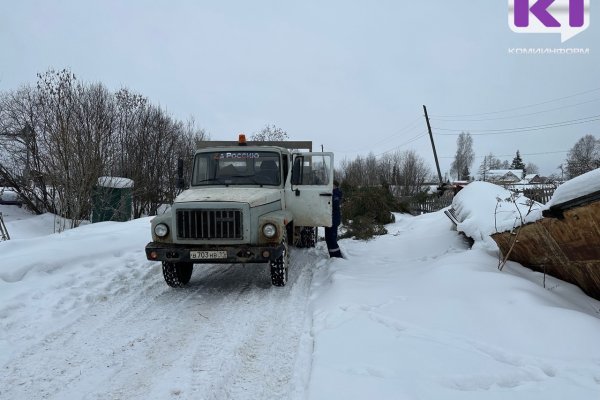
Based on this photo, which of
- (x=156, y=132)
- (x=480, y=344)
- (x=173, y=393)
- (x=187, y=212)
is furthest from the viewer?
(x=156, y=132)

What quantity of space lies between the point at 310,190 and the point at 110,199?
11105 mm

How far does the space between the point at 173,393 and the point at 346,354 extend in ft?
4.92

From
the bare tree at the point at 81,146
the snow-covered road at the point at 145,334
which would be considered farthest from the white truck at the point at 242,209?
the bare tree at the point at 81,146

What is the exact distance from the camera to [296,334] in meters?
4.44

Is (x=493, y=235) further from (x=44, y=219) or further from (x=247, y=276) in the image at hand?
(x=44, y=219)

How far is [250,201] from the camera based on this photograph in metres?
6.03

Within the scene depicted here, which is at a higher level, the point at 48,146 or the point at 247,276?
the point at 48,146

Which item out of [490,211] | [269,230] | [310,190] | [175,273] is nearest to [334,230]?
[310,190]

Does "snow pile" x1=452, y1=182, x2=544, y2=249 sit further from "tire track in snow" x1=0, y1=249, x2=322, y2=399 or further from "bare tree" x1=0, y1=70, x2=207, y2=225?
"bare tree" x1=0, y1=70, x2=207, y2=225

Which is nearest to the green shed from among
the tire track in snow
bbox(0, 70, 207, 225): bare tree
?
bbox(0, 70, 207, 225): bare tree

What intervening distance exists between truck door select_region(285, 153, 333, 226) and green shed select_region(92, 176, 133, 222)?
995 centimetres

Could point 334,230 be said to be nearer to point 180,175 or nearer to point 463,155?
point 180,175

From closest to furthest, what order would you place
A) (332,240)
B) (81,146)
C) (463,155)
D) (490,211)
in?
(490,211) → (332,240) → (81,146) → (463,155)

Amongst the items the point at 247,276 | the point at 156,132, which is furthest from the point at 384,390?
the point at 156,132
